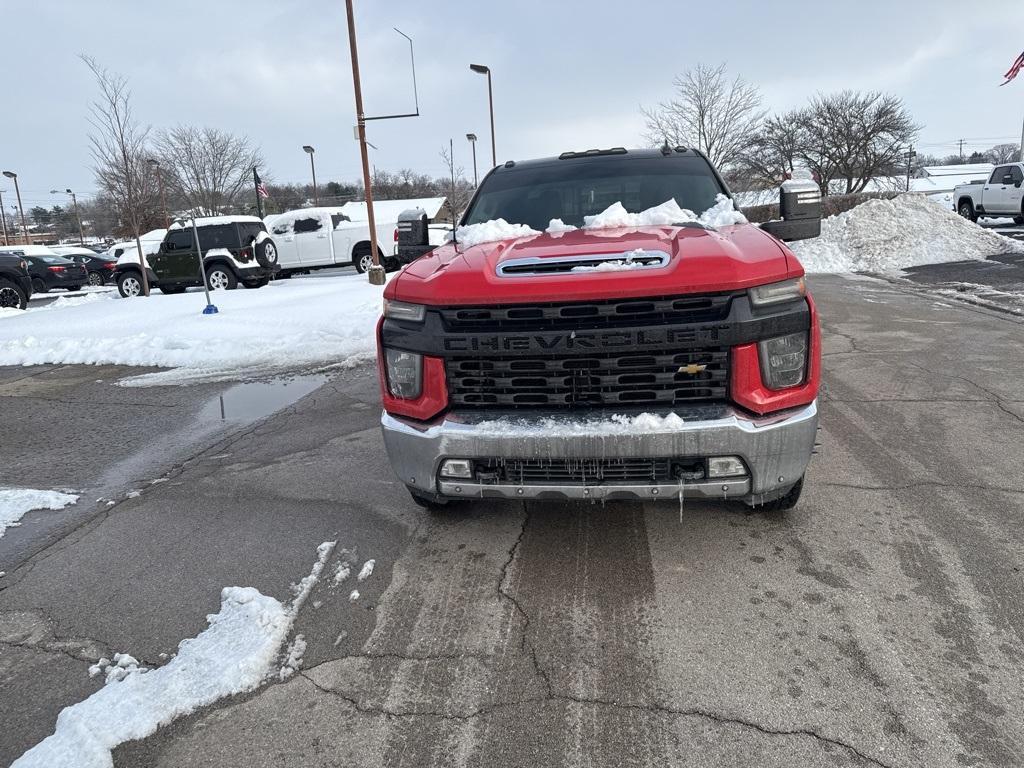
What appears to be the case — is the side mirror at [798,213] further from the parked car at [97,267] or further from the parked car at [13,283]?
the parked car at [97,267]

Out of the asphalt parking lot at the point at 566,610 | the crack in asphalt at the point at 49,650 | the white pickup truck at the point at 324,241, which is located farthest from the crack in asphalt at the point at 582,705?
the white pickup truck at the point at 324,241

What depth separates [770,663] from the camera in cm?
243

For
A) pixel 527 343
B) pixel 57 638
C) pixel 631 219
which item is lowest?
pixel 57 638

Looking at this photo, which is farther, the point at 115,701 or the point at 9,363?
the point at 9,363

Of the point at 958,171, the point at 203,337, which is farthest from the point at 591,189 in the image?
the point at 958,171

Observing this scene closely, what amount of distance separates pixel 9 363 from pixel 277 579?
8637 mm

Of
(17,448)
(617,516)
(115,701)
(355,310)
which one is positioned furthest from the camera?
(355,310)

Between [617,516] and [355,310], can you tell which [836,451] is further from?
[355,310]

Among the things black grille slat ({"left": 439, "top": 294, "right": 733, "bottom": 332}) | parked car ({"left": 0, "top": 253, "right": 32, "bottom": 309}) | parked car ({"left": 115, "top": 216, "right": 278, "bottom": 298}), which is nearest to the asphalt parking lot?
black grille slat ({"left": 439, "top": 294, "right": 733, "bottom": 332})

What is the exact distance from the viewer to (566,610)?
2822 mm

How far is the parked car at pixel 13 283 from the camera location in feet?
51.2

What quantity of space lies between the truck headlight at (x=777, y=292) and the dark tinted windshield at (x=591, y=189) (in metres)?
1.48

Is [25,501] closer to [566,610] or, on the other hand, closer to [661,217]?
[566,610]

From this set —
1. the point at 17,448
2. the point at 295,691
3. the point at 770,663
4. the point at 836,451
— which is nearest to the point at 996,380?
the point at 836,451
